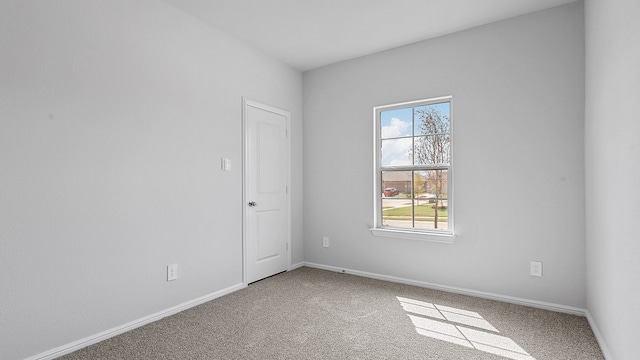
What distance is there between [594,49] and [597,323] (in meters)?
2.02

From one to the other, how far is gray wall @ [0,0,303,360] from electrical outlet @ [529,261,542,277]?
9.34 feet

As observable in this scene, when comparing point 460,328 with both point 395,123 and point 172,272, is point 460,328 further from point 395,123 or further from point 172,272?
point 172,272

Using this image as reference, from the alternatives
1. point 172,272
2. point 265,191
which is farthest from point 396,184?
point 172,272

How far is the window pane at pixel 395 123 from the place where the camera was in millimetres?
3707

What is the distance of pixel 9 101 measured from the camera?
1.94 m

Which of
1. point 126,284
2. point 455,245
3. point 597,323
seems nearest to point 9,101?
point 126,284

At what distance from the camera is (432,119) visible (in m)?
3.54

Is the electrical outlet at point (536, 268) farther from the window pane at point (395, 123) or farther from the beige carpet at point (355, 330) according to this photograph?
the window pane at point (395, 123)

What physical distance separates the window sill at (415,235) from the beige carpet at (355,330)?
0.54 m

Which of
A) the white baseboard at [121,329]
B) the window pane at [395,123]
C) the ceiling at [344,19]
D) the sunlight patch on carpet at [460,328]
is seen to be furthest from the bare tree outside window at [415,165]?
the white baseboard at [121,329]

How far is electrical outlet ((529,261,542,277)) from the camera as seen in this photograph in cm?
289

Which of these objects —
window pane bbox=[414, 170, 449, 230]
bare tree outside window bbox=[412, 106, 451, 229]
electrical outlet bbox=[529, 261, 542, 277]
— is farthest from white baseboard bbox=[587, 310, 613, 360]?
bare tree outside window bbox=[412, 106, 451, 229]

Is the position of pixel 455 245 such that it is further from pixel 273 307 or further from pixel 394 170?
pixel 273 307

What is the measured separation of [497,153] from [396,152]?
1.06m
